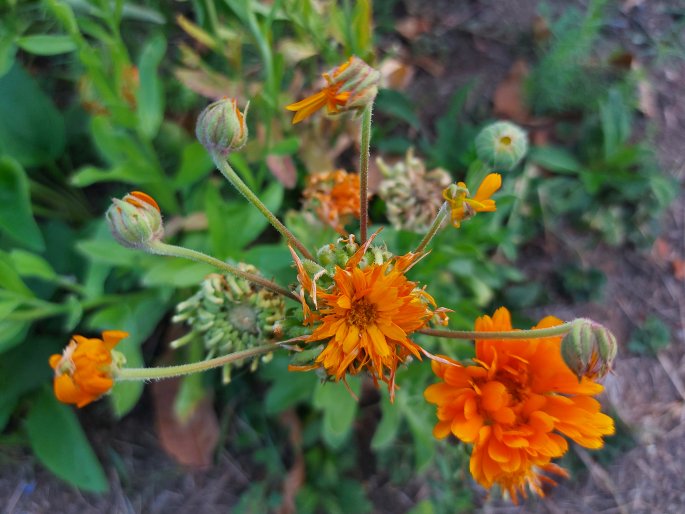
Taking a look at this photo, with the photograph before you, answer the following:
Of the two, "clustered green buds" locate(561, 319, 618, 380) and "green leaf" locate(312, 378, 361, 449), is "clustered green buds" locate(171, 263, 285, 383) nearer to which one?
"green leaf" locate(312, 378, 361, 449)

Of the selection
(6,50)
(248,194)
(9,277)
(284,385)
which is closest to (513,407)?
(248,194)

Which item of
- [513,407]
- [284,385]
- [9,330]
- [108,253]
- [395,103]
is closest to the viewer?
[513,407]

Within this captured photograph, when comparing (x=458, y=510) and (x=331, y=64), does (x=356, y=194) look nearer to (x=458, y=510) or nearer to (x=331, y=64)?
(x=331, y=64)

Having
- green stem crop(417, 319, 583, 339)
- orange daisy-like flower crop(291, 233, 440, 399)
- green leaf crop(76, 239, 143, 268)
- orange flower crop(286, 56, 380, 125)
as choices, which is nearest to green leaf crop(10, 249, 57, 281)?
green leaf crop(76, 239, 143, 268)

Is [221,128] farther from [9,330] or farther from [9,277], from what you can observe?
[9,330]

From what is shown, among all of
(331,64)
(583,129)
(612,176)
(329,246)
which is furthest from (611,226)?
(329,246)

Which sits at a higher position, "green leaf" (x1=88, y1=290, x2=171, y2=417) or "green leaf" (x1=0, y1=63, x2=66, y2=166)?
"green leaf" (x1=0, y1=63, x2=66, y2=166)

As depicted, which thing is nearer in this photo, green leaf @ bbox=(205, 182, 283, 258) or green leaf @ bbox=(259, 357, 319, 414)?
green leaf @ bbox=(205, 182, 283, 258)

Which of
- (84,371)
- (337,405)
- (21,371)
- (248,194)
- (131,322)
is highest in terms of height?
(248,194)

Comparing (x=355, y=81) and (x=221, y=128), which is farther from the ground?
(x=355, y=81)
